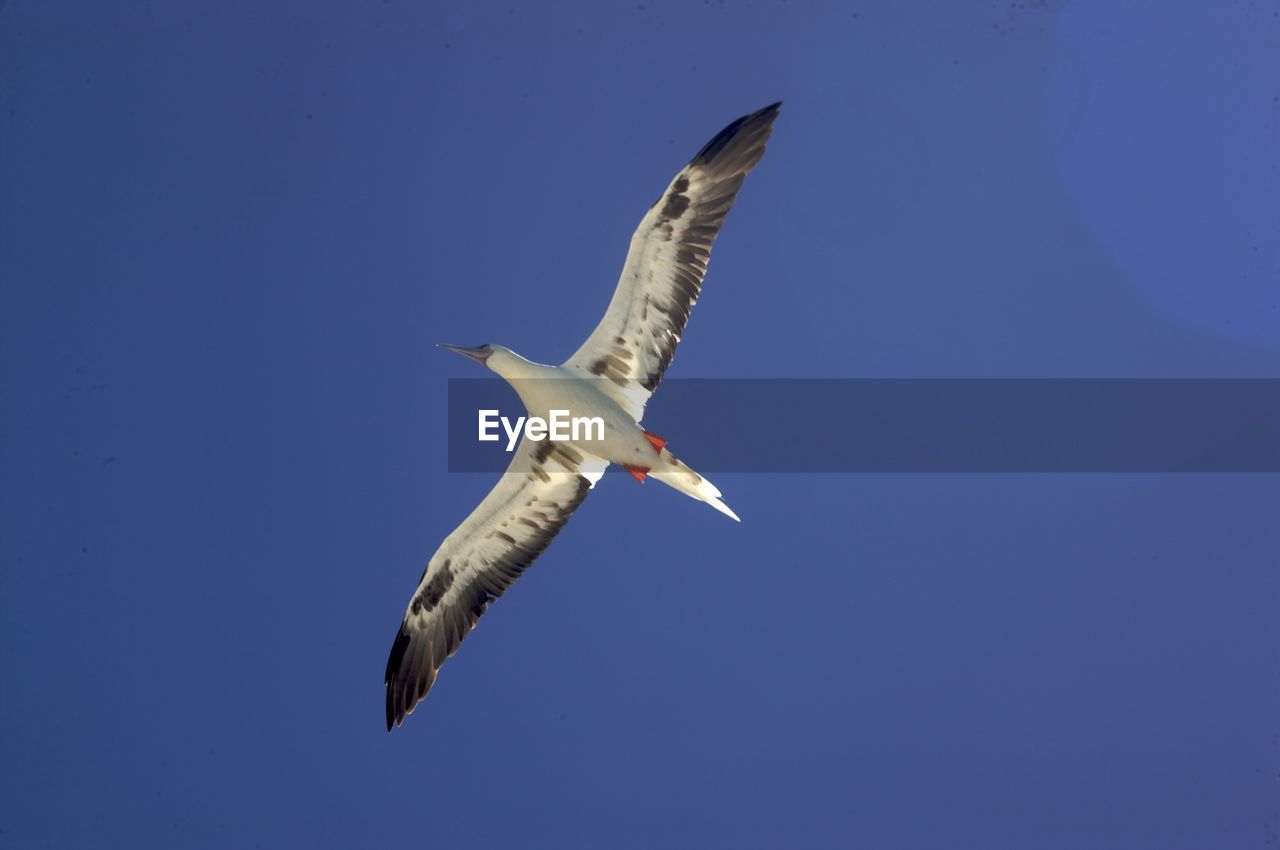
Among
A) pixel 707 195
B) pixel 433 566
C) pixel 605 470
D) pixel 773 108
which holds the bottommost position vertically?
pixel 433 566

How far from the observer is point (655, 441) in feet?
32.3

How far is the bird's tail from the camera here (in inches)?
387

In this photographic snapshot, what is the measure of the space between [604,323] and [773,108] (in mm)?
1802

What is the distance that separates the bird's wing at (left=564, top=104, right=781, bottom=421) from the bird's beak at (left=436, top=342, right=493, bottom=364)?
2.66ft

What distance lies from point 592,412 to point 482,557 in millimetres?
1517

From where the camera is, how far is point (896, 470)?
11.5 meters

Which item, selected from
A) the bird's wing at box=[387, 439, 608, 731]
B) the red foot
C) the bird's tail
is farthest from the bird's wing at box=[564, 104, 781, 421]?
the bird's wing at box=[387, 439, 608, 731]

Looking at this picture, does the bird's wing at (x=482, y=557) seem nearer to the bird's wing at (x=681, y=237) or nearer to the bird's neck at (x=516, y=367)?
the bird's neck at (x=516, y=367)

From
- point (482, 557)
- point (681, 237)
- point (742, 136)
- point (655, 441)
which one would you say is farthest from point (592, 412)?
point (742, 136)

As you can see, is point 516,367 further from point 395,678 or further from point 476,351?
point 395,678

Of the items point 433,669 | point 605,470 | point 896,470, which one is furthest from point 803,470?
point 433,669

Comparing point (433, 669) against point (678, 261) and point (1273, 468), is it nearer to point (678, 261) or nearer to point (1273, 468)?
point (678, 261)

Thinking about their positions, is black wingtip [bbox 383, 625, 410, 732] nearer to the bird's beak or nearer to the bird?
the bird

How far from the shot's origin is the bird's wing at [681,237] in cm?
963
